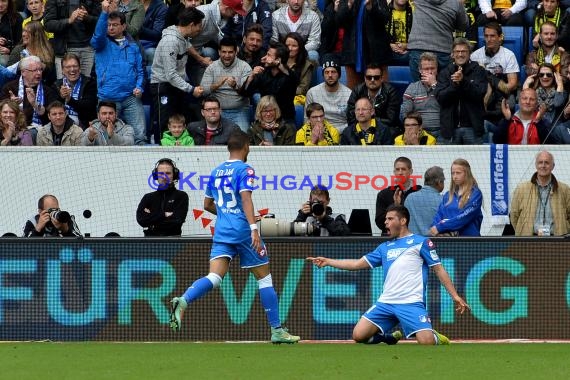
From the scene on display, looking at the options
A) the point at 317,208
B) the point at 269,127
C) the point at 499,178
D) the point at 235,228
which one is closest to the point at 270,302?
the point at 235,228

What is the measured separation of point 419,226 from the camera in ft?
46.3

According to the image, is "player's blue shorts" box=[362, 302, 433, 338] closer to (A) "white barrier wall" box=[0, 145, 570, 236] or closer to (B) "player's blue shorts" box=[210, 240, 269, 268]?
(B) "player's blue shorts" box=[210, 240, 269, 268]

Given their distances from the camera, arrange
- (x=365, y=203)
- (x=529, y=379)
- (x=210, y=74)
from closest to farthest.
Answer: (x=529, y=379) → (x=365, y=203) → (x=210, y=74)

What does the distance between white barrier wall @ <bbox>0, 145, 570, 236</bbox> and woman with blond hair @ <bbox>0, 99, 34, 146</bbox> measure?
45 centimetres

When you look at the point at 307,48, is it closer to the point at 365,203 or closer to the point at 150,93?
the point at 150,93

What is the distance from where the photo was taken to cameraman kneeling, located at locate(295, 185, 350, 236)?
46.2 feet

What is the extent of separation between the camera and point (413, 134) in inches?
615

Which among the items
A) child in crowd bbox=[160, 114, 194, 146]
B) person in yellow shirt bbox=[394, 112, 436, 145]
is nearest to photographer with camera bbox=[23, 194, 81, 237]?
child in crowd bbox=[160, 114, 194, 146]

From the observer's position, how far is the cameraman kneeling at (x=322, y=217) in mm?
14086

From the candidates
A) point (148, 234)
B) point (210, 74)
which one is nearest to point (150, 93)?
point (210, 74)

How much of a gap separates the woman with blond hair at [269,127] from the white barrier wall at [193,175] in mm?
714

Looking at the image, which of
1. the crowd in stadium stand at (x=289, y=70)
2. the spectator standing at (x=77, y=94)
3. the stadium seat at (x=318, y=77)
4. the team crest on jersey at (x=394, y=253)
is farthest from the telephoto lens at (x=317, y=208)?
the spectator standing at (x=77, y=94)

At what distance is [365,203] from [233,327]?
2405 mm

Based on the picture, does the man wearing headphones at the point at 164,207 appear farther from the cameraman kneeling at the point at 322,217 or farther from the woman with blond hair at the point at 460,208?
the woman with blond hair at the point at 460,208
